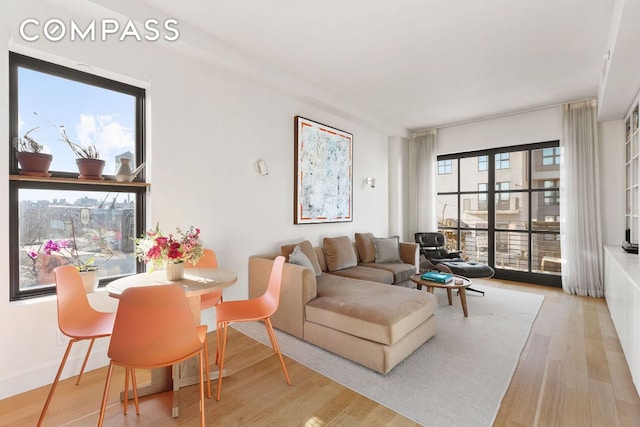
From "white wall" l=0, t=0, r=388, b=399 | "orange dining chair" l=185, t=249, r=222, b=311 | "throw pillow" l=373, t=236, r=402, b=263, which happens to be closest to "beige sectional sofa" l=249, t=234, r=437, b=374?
"white wall" l=0, t=0, r=388, b=399

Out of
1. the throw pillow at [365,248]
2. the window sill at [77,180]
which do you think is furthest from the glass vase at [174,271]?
the throw pillow at [365,248]

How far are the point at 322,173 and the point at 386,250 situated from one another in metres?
1.56

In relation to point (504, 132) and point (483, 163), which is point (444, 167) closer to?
point (483, 163)

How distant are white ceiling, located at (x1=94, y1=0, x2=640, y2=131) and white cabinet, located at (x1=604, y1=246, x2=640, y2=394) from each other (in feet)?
6.86

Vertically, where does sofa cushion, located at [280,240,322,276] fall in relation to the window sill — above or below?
below

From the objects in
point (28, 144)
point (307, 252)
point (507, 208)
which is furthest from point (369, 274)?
point (28, 144)

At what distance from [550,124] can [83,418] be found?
6.42 meters

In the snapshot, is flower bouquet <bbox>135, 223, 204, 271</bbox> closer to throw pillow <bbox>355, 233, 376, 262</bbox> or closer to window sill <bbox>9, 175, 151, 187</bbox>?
window sill <bbox>9, 175, 151, 187</bbox>

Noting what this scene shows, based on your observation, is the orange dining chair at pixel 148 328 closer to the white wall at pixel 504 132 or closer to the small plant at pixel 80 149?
the small plant at pixel 80 149

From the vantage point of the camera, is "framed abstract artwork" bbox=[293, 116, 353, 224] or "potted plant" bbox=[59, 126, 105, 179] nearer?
"potted plant" bbox=[59, 126, 105, 179]

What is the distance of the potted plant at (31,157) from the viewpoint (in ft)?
7.09

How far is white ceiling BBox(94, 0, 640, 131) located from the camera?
8.28ft

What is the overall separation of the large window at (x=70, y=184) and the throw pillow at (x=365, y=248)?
3.08 meters

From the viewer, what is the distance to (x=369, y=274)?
156 inches
